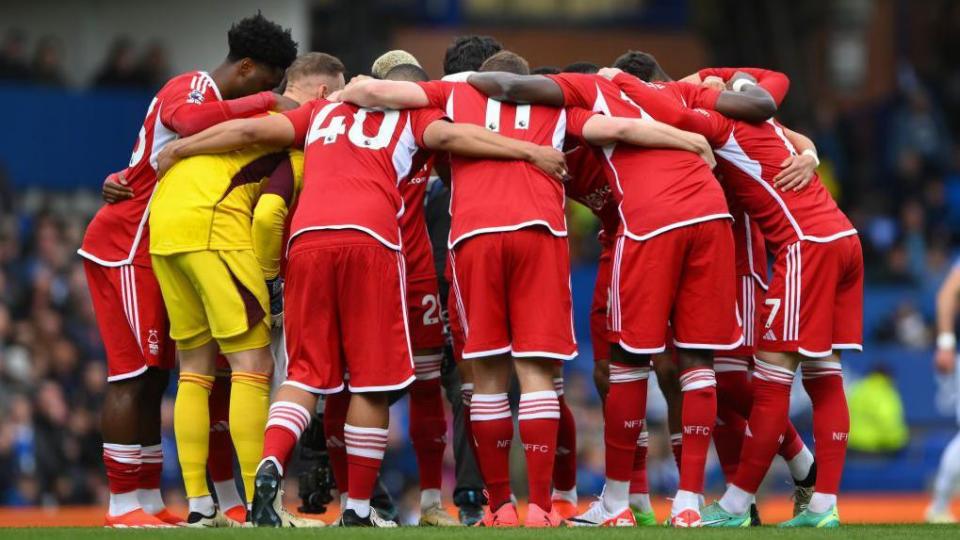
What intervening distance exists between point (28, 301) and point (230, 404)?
901 centimetres

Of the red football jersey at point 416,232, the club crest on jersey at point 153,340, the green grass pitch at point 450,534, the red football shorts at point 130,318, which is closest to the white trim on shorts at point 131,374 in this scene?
the red football shorts at point 130,318

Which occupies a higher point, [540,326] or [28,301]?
[540,326]

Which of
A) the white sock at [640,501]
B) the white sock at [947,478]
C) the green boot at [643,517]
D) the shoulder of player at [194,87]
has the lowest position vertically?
the white sock at [947,478]

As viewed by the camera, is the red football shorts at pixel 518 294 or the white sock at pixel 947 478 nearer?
the red football shorts at pixel 518 294

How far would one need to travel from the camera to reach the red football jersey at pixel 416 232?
1010 centimetres

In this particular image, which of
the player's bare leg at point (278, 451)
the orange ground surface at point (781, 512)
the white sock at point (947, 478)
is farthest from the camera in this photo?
the white sock at point (947, 478)

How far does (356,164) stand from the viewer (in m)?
9.28

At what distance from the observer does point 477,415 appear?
362 inches

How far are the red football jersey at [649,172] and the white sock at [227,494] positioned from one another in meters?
2.72

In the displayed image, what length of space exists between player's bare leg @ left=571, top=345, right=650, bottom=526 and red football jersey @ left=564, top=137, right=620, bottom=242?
3.30 ft

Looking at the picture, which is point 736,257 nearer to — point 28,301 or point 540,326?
point 540,326

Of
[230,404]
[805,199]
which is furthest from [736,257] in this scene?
[230,404]

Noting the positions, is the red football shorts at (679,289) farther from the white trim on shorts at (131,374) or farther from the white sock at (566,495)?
the white trim on shorts at (131,374)

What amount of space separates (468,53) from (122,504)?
3.35 m
